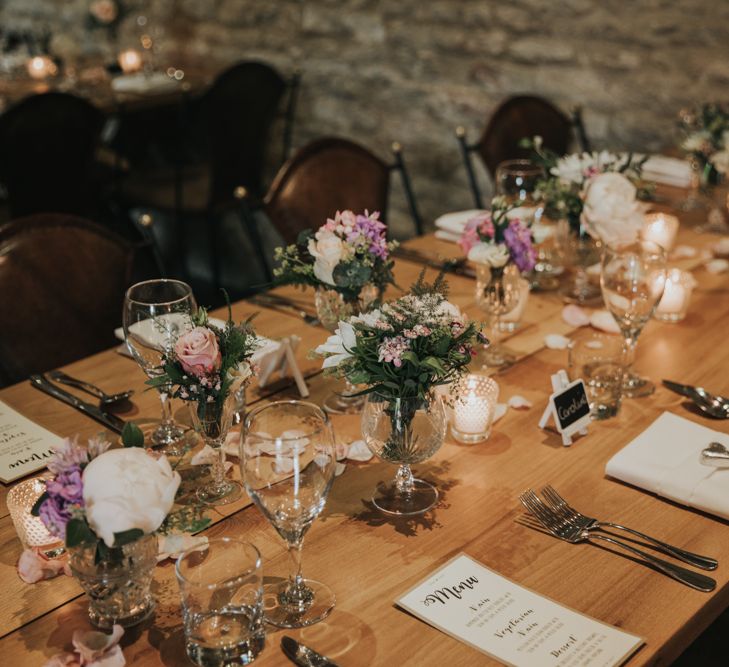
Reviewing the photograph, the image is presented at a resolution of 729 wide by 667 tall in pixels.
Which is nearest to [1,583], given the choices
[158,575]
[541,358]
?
[158,575]

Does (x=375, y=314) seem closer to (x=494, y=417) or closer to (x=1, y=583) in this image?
(x=494, y=417)

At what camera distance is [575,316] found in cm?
200

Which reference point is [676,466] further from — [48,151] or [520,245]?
[48,151]

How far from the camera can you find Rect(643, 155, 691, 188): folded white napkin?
291cm

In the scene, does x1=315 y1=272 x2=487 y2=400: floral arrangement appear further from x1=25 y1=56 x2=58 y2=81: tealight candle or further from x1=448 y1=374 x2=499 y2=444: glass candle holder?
x1=25 y1=56 x2=58 y2=81: tealight candle

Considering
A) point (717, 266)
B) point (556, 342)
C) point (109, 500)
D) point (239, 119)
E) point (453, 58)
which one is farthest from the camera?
point (239, 119)

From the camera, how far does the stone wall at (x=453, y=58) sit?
3.44m

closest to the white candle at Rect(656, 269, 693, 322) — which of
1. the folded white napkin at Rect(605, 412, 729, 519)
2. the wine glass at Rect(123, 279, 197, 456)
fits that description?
the folded white napkin at Rect(605, 412, 729, 519)

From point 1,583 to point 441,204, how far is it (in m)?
3.30

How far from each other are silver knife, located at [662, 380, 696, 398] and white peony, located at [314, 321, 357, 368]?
2.26 ft

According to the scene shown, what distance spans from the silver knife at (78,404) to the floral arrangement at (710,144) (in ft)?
5.75

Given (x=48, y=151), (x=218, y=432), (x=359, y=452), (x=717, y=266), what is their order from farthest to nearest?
(x=48, y=151) → (x=717, y=266) → (x=359, y=452) → (x=218, y=432)

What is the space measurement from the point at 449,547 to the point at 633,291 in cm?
70

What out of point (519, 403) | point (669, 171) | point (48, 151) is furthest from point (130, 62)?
point (519, 403)
